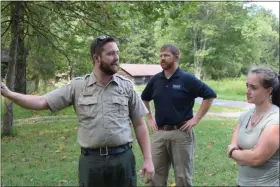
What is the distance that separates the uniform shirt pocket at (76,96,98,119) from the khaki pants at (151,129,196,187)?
56.3 inches

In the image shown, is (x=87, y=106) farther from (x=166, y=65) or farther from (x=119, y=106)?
(x=166, y=65)

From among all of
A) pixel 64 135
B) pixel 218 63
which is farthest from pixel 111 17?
pixel 218 63

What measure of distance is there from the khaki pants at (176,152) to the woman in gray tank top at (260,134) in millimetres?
1709

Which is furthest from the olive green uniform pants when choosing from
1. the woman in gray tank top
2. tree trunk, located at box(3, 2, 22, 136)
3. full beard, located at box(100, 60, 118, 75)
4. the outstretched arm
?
tree trunk, located at box(3, 2, 22, 136)

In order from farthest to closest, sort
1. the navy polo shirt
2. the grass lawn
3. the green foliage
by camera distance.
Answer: the green foliage → the grass lawn → the navy polo shirt

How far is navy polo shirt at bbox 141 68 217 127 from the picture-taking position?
13.1ft

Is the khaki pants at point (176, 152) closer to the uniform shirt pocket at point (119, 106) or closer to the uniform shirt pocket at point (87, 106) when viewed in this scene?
the uniform shirt pocket at point (119, 106)

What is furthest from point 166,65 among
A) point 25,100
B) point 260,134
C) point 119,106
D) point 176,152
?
point 260,134

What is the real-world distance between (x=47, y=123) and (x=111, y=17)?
16.0 ft

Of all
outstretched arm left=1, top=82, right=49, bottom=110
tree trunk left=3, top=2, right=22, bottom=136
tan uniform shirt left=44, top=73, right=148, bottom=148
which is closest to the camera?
outstretched arm left=1, top=82, right=49, bottom=110

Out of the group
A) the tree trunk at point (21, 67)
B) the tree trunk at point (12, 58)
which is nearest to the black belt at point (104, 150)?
the tree trunk at point (12, 58)

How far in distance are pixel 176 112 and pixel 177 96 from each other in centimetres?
18

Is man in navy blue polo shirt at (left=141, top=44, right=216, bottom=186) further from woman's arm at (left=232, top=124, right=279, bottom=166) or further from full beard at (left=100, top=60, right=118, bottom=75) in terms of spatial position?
woman's arm at (left=232, top=124, right=279, bottom=166)

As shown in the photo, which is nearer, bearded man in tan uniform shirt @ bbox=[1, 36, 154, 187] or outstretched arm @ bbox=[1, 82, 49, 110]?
outstretched arm @ bbox=[1, 82, 49, 110]
